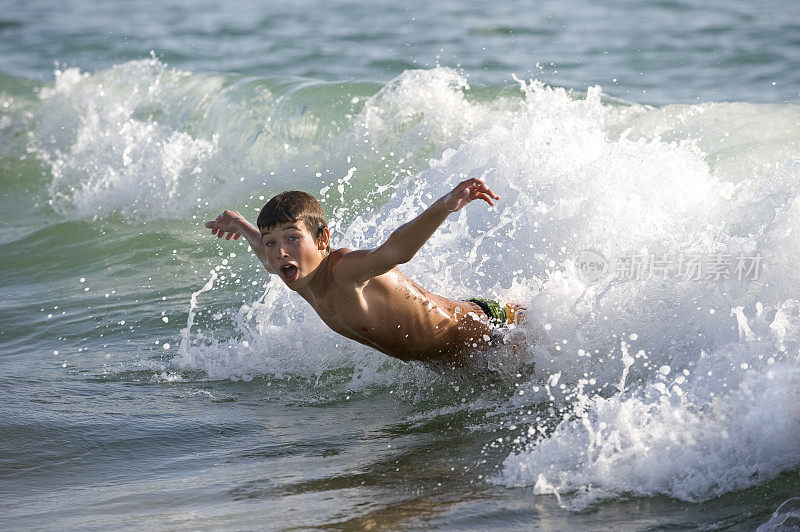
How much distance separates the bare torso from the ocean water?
0.21 m

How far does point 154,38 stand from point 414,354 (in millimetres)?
14018

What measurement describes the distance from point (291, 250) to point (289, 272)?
0.11 m

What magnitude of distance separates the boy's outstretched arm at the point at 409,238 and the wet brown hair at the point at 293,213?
0.74 ft

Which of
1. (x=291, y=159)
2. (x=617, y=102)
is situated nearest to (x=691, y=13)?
(x=617, y=102)

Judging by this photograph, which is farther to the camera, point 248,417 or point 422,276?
point 422,276

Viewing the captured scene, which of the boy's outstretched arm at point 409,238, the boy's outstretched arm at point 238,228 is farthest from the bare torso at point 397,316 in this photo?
the boy's outstretched arm at point 238,228

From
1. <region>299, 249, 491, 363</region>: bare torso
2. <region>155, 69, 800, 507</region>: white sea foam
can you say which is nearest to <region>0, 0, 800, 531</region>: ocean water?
<region>155, 69, 800, 507</region>: white sea foam

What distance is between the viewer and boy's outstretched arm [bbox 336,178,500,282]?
385 cm

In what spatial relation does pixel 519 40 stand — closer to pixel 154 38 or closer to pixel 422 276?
pixel 154 38

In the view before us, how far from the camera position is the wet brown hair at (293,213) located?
14.3 ft

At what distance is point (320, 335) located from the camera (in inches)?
221

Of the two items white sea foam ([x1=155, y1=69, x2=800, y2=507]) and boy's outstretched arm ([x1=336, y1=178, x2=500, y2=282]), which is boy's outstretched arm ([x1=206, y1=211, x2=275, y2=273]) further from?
white sea foam ([x1=155, y1=69, x2=800, y2=507])

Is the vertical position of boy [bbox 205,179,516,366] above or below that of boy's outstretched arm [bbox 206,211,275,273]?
below

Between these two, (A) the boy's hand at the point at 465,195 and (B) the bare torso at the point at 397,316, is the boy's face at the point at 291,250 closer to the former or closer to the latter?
(B) the bare torso at the point at 397,316
